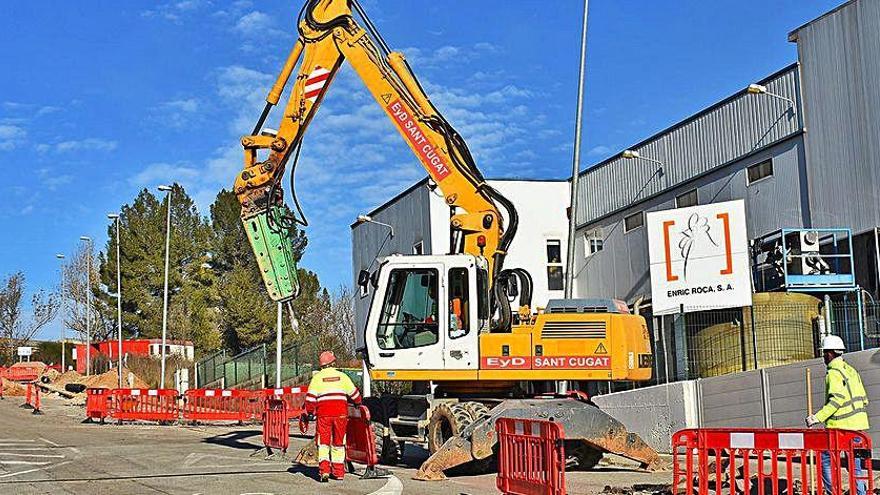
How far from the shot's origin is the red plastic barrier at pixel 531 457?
1035 centimetres

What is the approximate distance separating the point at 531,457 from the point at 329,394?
4.30 metres

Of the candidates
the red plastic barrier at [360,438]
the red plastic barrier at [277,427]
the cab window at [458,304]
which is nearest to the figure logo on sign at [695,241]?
the cab window at [458,304]

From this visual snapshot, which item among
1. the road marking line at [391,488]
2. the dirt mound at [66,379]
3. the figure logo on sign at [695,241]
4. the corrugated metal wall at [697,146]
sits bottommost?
the road marking line at [391,488]

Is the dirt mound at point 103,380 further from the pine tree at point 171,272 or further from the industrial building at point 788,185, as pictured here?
the industrial building at point 788,185

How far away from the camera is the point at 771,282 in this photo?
26766 millimetres

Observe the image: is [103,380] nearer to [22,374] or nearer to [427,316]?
[22,374]

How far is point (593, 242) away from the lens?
121 ft

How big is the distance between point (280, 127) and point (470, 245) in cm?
432

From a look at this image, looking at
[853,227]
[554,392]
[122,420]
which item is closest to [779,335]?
[853,227]

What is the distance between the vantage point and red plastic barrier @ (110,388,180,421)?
1204 inches

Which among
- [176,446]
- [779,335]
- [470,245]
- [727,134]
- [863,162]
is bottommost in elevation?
[176,446]

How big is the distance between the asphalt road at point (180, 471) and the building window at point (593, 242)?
15.0 meters

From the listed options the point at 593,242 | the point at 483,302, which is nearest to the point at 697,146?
the point at 593,242

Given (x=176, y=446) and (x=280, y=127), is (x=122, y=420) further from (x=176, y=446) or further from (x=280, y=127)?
(x=280, y=127)
